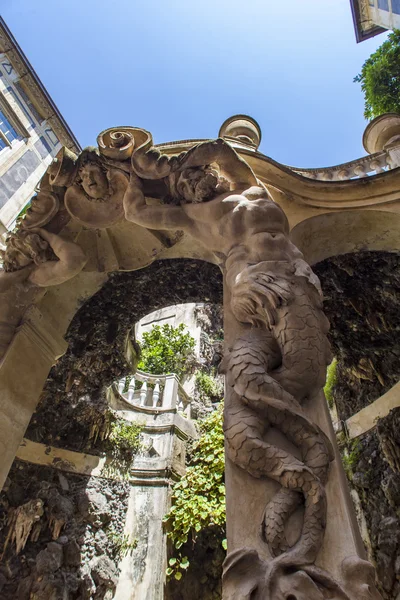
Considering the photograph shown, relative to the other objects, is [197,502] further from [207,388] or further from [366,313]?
[207,388]

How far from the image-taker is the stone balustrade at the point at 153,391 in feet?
26.9

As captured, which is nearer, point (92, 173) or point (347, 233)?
point (92, 173)

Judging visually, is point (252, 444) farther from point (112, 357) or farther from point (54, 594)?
point (54, 594)

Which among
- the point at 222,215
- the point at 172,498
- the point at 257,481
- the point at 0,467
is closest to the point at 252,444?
the point at 257,481

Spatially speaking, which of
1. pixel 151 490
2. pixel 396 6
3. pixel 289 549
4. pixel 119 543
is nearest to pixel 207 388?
pixel 151 490

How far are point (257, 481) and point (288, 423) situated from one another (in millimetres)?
233

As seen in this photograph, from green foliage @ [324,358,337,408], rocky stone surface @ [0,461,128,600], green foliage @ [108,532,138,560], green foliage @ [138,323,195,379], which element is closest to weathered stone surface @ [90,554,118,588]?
rocky stone surface @ [0,461,128,600]

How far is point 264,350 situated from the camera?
5.67ft

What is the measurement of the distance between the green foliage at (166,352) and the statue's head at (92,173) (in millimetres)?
8901

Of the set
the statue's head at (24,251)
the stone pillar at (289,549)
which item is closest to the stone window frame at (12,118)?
the statue's head at (24,251)

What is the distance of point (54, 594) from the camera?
12.5 ft

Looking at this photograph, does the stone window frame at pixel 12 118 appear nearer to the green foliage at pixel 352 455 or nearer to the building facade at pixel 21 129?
the building facade at pixel 21 129

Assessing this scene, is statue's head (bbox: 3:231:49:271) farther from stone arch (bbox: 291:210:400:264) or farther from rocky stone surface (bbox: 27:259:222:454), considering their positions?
stone arch (bbox: 291:210:400:264)

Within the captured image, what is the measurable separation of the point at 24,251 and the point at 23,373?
98cm
